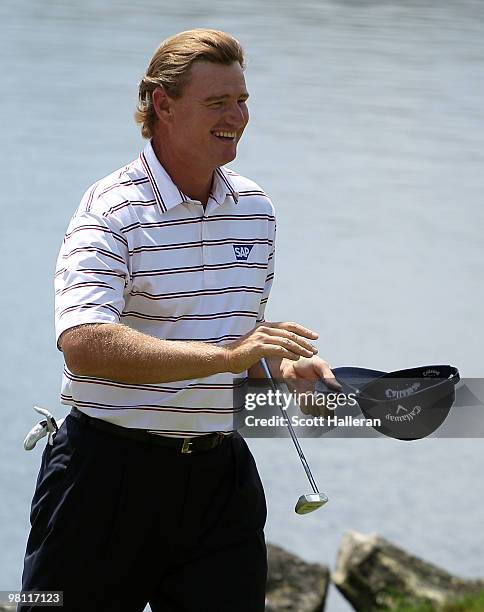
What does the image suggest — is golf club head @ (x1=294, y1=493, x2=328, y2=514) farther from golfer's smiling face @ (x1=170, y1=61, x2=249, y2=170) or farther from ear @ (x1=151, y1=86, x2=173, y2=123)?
ear @ (x1=151, y1=86, x2=173, y2=123)

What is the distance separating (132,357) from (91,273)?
0.56 feet

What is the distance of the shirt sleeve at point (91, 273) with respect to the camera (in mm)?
2191

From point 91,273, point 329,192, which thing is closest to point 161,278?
point 91,273

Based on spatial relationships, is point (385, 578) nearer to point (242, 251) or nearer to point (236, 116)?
point (242, 251)

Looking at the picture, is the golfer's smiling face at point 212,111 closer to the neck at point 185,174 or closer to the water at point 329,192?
the neck at point 185,174

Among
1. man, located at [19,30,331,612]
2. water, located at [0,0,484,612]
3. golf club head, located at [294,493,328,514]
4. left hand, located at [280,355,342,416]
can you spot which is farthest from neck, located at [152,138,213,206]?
water, located at [0,0,484,612]

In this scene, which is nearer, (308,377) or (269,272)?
(308,377)

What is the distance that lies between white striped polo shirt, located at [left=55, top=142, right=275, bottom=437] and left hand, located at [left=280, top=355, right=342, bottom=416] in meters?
0.11

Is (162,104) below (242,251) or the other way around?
the other way around

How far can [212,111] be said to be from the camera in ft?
7.80

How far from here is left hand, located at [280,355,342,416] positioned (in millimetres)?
2426

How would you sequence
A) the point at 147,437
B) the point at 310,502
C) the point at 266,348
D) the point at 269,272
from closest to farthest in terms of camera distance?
the point at 266,348
the point at 310,502
the point at 147,437
the point at 269,272

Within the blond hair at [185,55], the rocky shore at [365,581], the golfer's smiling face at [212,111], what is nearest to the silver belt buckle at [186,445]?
the golfer's smiling face at [212,111]

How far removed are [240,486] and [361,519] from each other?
11.0ft
